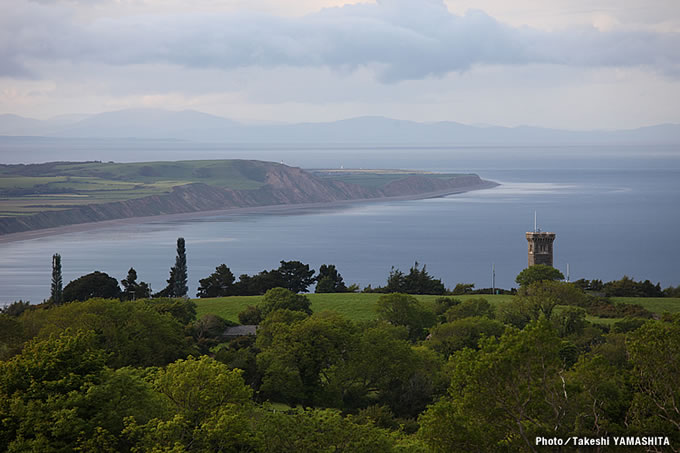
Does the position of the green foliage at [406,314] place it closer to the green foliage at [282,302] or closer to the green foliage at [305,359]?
the green foliage at [282,302]

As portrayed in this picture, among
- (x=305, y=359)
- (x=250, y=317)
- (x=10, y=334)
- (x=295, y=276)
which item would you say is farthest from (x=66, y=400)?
(x=295, y=276)

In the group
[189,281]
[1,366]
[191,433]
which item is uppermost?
[1,366]

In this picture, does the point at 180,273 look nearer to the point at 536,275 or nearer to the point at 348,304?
the point at 348,304

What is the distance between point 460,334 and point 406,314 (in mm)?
6995

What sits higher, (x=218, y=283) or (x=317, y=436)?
(x=317, y=436)

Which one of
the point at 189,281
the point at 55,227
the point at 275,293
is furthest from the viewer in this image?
the point at 55,227

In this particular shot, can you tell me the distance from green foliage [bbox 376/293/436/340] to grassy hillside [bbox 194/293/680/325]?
13.1ft

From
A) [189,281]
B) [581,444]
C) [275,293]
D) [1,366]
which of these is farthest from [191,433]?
[189,281]

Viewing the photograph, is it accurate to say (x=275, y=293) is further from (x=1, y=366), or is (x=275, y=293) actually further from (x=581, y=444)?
(x=581, y=444)

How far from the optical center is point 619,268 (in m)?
129

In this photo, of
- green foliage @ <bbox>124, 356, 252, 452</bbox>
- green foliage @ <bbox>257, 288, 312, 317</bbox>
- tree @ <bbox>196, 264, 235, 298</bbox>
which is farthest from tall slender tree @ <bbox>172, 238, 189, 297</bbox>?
green foliage @ <bbox>124, 356, 252, 452</bbox>

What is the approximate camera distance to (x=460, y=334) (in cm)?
4447

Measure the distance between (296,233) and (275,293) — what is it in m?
120

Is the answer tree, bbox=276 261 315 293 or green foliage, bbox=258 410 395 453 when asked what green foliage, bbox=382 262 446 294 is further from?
green foliage, bbox=258 410 395 453
